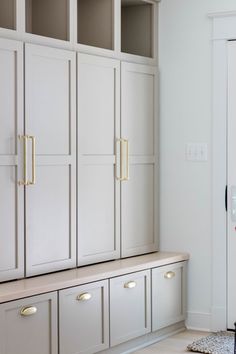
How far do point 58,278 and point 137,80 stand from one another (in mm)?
1516

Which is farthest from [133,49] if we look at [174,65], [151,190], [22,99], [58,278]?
[58,278]

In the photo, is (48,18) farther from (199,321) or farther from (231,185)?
(199,321)

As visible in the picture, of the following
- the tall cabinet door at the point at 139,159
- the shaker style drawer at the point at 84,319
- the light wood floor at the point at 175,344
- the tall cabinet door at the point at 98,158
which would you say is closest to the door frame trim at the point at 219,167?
the light wood floor at the point at 175,344

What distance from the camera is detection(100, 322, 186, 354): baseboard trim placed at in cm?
434

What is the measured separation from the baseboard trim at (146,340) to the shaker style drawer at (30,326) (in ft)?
1.87

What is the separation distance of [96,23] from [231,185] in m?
1.36

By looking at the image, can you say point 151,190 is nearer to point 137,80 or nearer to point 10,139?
point 137,80

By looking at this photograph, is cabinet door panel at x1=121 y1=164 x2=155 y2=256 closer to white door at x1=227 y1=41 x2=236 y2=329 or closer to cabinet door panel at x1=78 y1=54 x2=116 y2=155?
cabinet door panel at x1=78 y1=54 x2=116 y2=155

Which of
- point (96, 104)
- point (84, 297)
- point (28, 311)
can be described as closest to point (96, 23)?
point (96, 104)

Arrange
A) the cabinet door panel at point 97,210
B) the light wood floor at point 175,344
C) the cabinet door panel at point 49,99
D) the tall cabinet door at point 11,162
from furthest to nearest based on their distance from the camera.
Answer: the light wood floor at point 175,344 < the cabinet door panel at point 97,210 < the cabinet door panel at point 49,99 < the tall cabinet door at point 11,162

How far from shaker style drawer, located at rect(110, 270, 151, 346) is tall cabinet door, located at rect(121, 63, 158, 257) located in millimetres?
301

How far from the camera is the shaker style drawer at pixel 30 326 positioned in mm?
3484

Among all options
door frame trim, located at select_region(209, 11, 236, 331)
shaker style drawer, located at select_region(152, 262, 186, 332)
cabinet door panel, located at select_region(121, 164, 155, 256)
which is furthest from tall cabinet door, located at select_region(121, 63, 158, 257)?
door frame trim, located at select_region(209, 11, 236, 331)

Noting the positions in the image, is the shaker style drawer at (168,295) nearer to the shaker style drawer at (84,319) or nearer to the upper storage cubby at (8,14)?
the shaker style drawer at (84,319)
